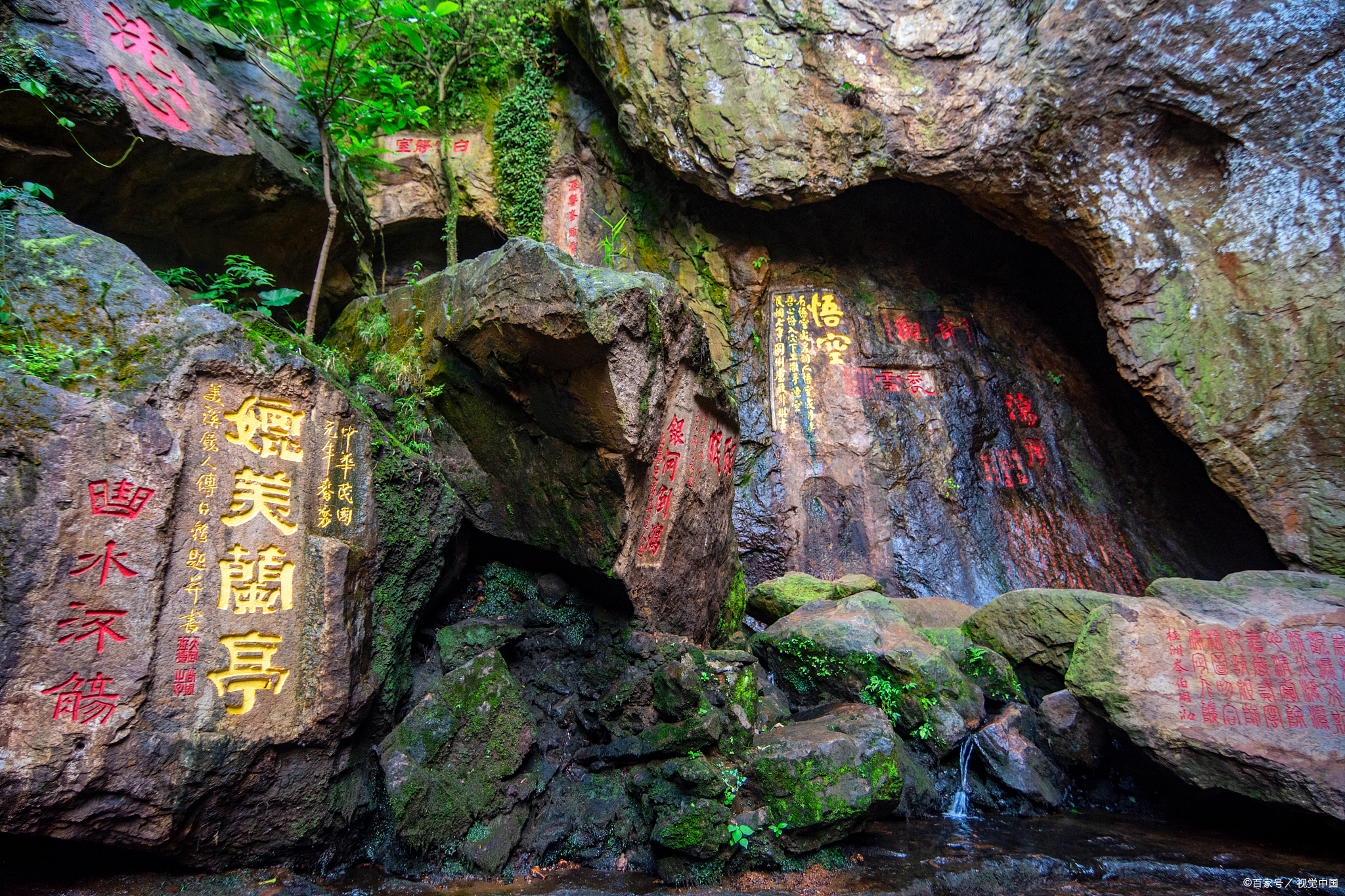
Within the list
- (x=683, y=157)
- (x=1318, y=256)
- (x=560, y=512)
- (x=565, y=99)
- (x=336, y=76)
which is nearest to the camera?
(x=560, y=512)

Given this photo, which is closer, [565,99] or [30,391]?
[30,391]

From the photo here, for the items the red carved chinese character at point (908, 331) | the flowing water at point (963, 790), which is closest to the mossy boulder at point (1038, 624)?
the flowing water at point (963, 790)

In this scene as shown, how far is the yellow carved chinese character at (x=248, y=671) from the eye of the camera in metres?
2.83

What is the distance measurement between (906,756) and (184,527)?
430 cm

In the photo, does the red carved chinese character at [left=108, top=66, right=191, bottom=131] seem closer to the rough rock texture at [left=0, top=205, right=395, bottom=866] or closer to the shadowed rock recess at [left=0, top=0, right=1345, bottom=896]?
the shadowed rock recess at [left=0, top=0, right=1345, bottom=896]

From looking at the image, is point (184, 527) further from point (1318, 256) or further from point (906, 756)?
point (1318, 256)

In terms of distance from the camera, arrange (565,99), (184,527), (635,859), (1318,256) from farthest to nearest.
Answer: (565,99) → (1318,256) → (635,859) → (184,527)

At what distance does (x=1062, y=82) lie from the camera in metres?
6.62

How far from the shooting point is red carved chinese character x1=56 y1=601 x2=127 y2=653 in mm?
2482

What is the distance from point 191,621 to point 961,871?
393 cm

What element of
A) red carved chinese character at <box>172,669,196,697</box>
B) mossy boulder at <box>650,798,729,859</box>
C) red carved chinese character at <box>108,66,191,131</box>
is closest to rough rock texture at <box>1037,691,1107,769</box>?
mossy boulder at <box>650,798,729,859</box>

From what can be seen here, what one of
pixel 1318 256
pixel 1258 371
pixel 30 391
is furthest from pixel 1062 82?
pixel 30 391

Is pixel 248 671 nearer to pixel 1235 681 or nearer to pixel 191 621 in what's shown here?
pixel 191 621

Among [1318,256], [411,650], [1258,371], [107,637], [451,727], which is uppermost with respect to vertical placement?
[1318,256]
